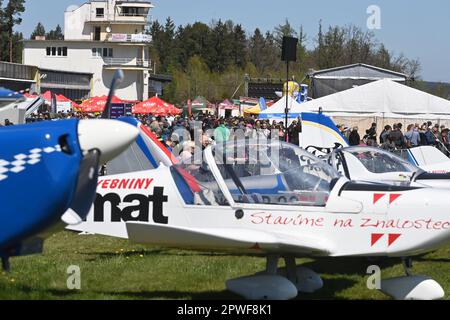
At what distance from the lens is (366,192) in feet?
25.6

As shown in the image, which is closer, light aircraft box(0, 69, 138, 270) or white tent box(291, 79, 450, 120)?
light aircraft box(0, 69, 138, 270)

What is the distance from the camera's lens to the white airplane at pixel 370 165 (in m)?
11.9

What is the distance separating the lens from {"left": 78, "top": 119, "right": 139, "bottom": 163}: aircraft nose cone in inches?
231

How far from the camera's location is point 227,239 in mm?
7402

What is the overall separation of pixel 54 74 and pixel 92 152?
265 ft

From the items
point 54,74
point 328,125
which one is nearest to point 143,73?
point 54,74

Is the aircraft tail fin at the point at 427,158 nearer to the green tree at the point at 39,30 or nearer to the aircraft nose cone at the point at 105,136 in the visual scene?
the aircraft nose cone at the point at 105,136

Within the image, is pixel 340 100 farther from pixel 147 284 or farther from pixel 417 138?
pixel 147 284

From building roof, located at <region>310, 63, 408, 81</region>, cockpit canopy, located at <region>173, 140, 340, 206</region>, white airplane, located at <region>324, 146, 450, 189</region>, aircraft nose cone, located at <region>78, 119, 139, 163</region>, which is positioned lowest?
white airplane, located at <region>324, 146, 450, 189</region>

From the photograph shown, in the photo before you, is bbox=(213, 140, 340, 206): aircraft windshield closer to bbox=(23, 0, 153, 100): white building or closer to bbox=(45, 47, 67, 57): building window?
bbox=(23, 0, 153, 100): white building

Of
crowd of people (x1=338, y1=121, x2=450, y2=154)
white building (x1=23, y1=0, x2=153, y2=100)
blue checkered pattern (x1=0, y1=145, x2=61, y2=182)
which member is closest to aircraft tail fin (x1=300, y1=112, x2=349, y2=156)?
crowd of people (x1=338, y1=121, x2=450, y2=154)

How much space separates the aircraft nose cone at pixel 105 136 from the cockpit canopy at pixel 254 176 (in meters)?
2.25

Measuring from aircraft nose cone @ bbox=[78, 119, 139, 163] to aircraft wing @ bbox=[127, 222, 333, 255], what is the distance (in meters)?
1.27

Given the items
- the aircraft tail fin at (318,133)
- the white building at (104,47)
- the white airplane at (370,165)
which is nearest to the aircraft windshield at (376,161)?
the white airplane at (370,165)
